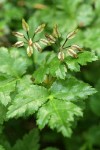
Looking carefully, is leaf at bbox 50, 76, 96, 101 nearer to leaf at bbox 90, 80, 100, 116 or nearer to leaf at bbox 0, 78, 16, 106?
leaf at bbox 0, 78, 16, 106

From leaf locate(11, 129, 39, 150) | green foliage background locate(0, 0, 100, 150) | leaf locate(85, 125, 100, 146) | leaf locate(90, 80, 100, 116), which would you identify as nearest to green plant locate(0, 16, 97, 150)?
green foliage background locate(0, 0, 100, 150)

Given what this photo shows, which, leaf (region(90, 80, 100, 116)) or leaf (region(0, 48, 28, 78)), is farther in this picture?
leaf (region(90, 80, 100, 116))

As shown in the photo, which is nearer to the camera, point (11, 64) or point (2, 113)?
point (2, 113)

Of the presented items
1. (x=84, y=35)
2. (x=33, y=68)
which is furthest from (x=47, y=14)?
(x=33, y=68)

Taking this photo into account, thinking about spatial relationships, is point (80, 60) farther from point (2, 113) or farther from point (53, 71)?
point (2, 113)

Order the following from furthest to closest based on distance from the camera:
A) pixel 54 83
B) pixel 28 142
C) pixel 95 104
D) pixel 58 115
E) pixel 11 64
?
pixel 95 104 < pixel 28 142 < pixel 11 64 < pixel 54 83 < pixel 58 115

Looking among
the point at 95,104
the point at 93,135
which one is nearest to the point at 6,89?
the point at 95,104

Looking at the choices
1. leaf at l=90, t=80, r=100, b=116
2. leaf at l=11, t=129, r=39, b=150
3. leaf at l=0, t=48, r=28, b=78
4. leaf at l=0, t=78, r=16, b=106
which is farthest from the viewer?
leaf at l=90, t=80, r=100, b=116
